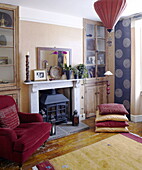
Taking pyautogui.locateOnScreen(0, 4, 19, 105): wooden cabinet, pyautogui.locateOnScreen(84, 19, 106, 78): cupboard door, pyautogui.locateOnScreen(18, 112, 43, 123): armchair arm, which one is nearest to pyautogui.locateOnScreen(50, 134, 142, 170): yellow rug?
pyautogui.locateOnScreen(18, 112, 43, 123): armchair arm

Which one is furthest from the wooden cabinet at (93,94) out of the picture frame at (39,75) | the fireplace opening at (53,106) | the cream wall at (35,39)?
the picture frame at (39,75)

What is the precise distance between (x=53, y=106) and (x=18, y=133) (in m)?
1.37

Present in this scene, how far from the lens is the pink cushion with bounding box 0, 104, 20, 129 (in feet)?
8.73

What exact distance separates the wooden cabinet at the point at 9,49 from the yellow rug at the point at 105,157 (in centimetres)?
165

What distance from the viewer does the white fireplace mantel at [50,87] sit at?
3618 mm

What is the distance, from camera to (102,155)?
2.75 metres

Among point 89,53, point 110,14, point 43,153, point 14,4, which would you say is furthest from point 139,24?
point 43,153

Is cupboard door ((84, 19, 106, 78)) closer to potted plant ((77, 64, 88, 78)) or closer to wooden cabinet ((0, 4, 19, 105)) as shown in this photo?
potted plant ((77, 64, 88, 78))

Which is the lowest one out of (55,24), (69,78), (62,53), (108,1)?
(69,78)

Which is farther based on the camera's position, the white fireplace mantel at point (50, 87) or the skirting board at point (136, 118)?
the skirting board at point (136, 118)

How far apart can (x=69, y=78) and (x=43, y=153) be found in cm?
182

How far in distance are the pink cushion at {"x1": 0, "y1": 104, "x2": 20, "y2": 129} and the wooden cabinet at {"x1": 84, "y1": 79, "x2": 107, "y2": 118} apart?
215 cm

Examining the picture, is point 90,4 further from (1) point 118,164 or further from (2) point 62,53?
(1) point 118,164

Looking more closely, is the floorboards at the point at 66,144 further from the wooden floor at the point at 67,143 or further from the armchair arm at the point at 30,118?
the armchair arm at the point at 30,118
